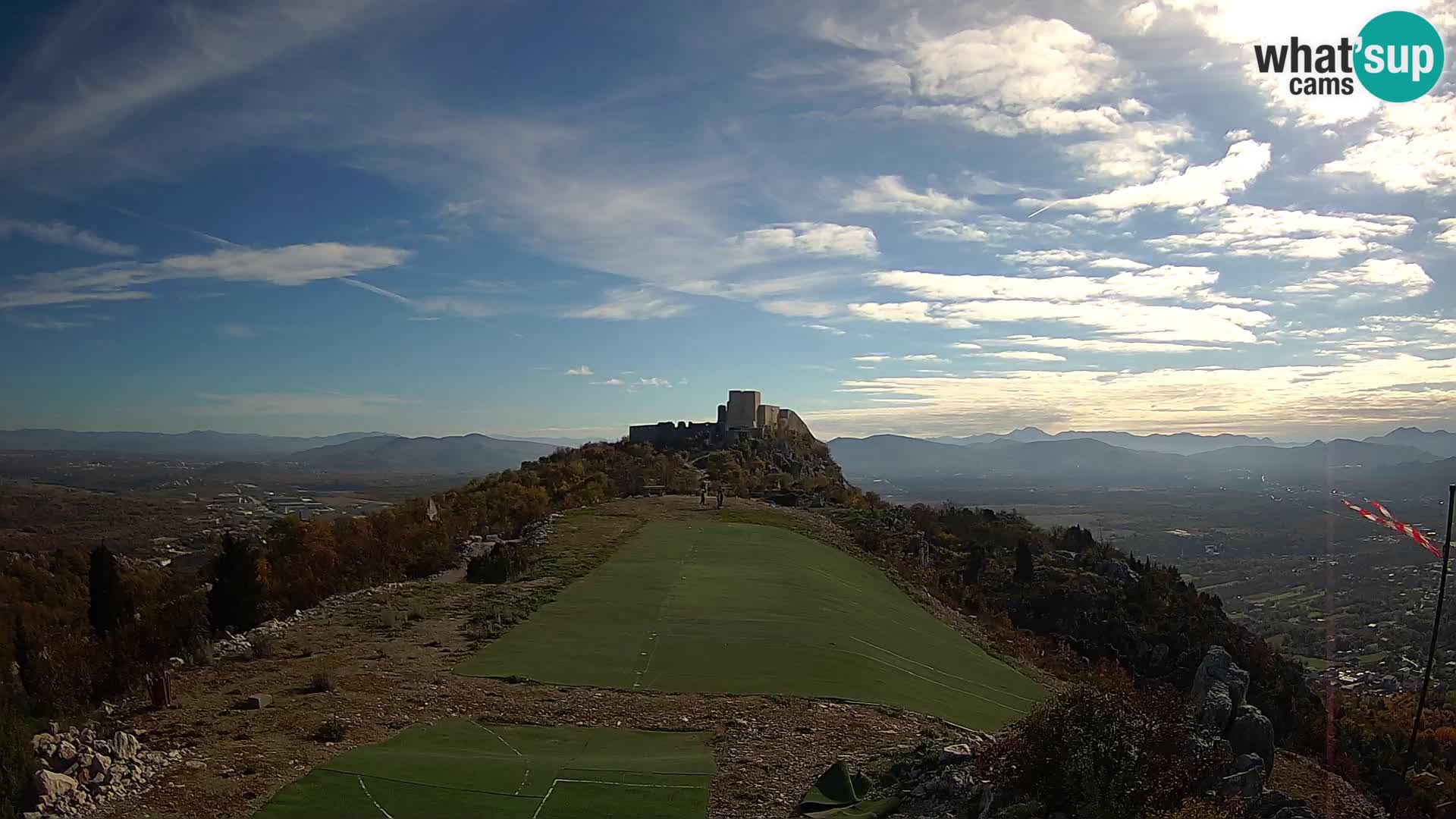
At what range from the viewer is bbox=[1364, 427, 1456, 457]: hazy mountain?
48.8 metres

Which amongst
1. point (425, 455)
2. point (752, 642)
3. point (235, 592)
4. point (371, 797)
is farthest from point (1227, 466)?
point (425, 455)

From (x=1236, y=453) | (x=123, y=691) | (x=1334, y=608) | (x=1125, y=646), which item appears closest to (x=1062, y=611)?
(x=1125, y=646)

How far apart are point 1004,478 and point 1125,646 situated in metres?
165

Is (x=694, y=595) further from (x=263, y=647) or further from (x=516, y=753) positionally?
(x=516, y=753)

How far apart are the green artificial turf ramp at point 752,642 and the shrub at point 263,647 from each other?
3.41m

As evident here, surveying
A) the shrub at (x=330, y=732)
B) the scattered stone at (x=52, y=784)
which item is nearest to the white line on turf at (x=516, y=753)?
the shrub at (x=330, y=732)

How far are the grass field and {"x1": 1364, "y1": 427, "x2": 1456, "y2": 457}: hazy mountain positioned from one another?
49.1 meters

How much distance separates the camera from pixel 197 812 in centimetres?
818

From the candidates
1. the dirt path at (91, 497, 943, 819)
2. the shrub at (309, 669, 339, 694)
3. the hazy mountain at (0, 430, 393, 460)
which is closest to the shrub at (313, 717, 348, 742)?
the dirt path at (91, 497, 943, 819)

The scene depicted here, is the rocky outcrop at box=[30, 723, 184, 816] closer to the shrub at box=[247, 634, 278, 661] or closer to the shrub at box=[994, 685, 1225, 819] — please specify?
the shrub at box=[247, 634, 278, 661]

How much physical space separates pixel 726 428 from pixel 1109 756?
60162 millimetres

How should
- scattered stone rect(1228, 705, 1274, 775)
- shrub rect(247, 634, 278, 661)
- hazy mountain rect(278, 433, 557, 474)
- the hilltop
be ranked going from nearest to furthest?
scattered stone rect(1228, 705, 1274, 775)
the hilltop
shrub rect(247, 634, 278, 661)
hazy mountain rect(278, 433, 557, 474)

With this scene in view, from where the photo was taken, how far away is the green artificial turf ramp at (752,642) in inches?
546

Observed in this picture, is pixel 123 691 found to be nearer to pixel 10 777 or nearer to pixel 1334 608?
pixel 10 777
